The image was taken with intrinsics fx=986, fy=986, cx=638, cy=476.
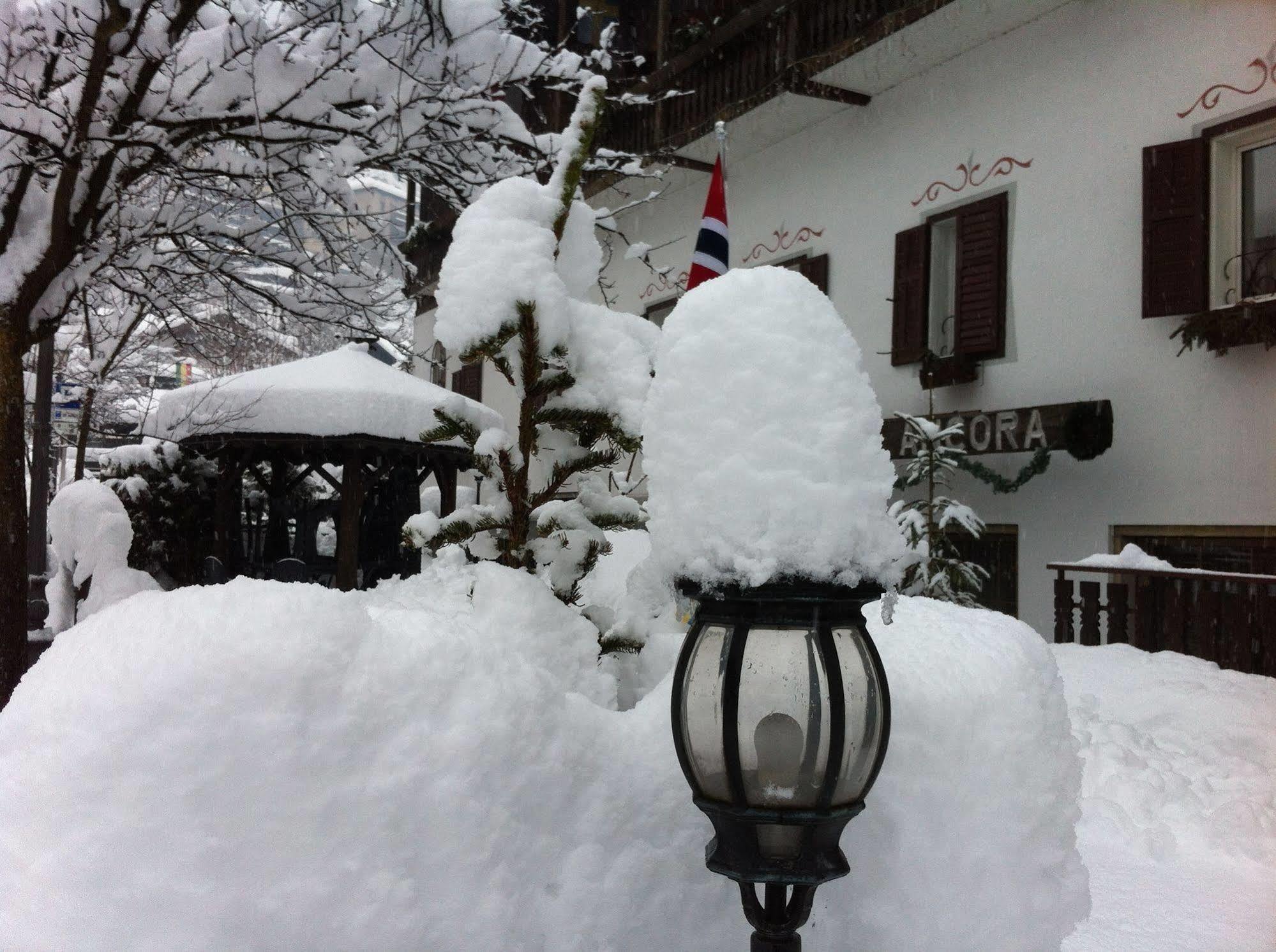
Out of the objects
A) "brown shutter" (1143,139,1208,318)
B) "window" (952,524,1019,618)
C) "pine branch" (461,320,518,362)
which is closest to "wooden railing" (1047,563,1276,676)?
"window" (952,524,1019,618)

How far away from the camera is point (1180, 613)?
655 cm

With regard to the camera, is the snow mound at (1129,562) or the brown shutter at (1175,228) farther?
the brown shutter at (1175,228)

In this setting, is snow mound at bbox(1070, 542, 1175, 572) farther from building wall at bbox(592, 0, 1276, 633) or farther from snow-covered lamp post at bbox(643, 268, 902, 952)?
snow-covered lamp post at bbox(643, 268, 902, 952)

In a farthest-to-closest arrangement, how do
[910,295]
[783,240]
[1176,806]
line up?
[783,240]
[910,295]
[1176,806]

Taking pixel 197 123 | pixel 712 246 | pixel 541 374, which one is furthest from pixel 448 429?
pixel 197 123

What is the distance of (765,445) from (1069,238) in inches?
281

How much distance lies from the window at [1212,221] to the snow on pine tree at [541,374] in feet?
18.3

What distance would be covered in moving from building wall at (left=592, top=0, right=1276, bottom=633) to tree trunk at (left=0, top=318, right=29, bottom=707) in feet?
23.8

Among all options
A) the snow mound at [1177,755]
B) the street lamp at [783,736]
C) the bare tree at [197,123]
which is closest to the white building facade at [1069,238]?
the snow mound at [1177,755]

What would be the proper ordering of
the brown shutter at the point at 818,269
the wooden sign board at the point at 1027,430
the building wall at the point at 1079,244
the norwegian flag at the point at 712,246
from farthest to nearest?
the brown shutter at the point at 818,269 → the wooden sign board at the point at 1027,430 → the building wall at the point at 1079,244 → the norwegian flag at the point at 712,246

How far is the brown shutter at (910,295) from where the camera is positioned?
9406mm

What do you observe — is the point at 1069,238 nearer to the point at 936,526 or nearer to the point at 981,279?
the point at 981,279

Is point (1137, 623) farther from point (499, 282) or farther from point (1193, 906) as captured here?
point (499, 282)

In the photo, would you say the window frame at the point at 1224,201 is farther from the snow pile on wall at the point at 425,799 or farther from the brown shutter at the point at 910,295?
the snow pile on wall at the point at 425,799
